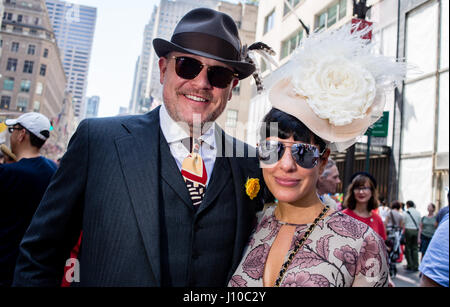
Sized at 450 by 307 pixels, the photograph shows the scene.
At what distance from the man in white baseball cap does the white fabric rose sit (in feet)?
8.64

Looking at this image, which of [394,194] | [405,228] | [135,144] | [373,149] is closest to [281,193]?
[135,144]

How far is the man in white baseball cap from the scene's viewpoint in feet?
9.48

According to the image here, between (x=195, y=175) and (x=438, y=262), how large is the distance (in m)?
2.23

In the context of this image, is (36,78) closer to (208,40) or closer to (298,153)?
(208,40)

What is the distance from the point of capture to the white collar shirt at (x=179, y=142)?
1.84 meters

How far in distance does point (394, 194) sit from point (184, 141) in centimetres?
1122

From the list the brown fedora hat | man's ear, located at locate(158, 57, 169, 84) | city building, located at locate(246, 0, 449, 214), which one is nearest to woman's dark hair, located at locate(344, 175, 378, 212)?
the brown fedora hat

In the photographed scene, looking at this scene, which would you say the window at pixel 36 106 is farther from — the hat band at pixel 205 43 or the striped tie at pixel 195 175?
the striped tie at pixel 195 175

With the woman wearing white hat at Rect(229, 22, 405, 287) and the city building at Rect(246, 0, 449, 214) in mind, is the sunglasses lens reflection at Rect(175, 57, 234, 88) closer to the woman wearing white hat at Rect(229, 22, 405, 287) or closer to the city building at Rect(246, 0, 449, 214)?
the woman wearing white hat at Rect(229, 22, 405, 287)

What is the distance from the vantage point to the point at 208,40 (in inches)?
75.8

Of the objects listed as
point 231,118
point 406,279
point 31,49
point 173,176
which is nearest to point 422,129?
point 406,279

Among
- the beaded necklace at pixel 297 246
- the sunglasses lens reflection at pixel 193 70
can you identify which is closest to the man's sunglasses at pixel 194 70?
the sunglasses lens reflection at pixel 193 70
